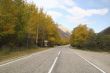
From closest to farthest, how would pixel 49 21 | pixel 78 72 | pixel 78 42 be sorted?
pixel 78 72, pixel 49 21, pixel 78 42

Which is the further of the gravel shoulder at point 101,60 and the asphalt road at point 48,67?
the gravel shoulder at point 101,60

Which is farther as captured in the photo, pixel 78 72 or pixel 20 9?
pixel 20 9

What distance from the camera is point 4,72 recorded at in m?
14.1

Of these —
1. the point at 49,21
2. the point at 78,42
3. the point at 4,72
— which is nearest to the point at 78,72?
the point at 4,72

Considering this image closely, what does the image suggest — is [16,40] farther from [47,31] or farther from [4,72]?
[47,31]

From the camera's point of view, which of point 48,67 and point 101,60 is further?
point 101,60

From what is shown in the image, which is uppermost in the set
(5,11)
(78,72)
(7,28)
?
(5,11)

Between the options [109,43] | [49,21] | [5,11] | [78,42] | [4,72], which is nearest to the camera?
[4,72]

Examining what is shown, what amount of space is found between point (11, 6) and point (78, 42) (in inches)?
2791

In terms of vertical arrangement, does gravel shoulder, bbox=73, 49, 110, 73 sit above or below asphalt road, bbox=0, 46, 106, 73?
below

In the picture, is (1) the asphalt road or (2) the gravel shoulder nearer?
(1) the asphalt road

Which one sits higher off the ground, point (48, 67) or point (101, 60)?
point (48, 67)

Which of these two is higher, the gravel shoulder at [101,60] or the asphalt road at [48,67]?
the asphalt road at [48,67]

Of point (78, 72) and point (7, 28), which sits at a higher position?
point (7, 28)
